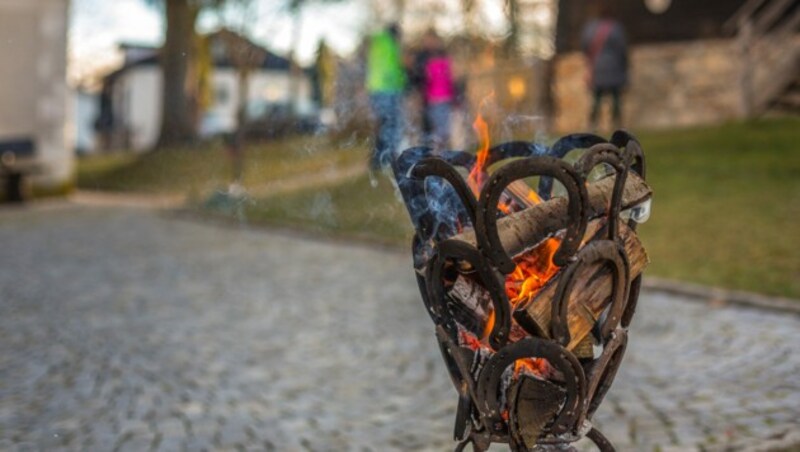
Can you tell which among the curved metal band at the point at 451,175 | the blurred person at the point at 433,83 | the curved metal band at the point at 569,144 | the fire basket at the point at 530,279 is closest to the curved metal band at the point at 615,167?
the fire basket at the point at 530,279

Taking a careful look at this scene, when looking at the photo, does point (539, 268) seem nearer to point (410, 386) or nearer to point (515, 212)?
point (515, 212)

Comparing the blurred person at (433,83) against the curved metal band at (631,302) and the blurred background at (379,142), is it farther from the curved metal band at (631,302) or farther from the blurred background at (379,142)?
the curved metal band at (631,302)

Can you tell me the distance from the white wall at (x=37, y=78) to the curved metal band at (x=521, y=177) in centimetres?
1749

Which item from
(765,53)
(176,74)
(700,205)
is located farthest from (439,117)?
(176,74)

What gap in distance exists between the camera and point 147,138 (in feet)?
183

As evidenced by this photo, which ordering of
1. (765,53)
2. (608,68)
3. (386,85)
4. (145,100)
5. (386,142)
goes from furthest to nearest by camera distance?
(145,100) < (765,53) < (608,68) < (386,85) < (386,142)

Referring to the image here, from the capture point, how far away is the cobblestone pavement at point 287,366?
173 inches

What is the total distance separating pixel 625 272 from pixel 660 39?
19.5 meters

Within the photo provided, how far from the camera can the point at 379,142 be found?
4.09m

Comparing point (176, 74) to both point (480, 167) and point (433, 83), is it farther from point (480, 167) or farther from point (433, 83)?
point (480, 167)

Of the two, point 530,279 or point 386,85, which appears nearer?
point 530,279

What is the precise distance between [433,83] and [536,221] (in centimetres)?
1116

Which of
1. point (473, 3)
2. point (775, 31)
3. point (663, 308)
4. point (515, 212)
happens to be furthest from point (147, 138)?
point (515, 212)

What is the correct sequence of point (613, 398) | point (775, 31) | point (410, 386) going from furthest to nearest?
point (775, 31)
point (410, 386)
point (613, 398)
